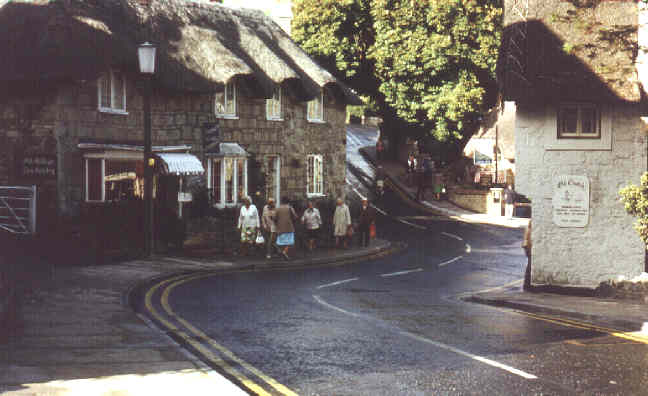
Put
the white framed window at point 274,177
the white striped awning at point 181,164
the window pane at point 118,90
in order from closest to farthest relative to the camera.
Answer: the window pane at point 118,90, the white striped awning at point 181,164, the white framed window at point 274,177

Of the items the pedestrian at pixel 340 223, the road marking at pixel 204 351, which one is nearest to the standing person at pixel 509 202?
the pedestrian at pixel 340 223

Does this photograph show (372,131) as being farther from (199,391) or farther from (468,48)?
(199,391)

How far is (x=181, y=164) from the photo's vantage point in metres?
26.2

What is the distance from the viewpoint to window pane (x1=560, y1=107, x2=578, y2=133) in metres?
17.3

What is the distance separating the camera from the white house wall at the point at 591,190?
665 inches

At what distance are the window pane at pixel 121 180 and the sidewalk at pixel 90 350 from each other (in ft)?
26.9

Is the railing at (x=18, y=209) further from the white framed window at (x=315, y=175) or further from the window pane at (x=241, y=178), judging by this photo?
the white framed window at (x=315, y=175)

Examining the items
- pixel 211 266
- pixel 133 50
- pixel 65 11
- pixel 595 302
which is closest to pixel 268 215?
pixel 211 266

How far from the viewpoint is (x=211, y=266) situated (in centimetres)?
2180

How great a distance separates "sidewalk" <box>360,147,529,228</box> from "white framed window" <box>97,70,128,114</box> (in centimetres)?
1944

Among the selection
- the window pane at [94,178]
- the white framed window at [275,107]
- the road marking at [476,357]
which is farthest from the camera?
the white framed window at [275,107]

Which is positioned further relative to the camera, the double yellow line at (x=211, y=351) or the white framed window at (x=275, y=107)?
the white framed window at (x=275, y=107)

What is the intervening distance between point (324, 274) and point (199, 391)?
44.2ft

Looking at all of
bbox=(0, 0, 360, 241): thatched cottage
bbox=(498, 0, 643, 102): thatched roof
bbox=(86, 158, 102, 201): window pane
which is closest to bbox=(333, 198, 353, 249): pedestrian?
bbox=(0, 0, 360, 241): thatched cottage
